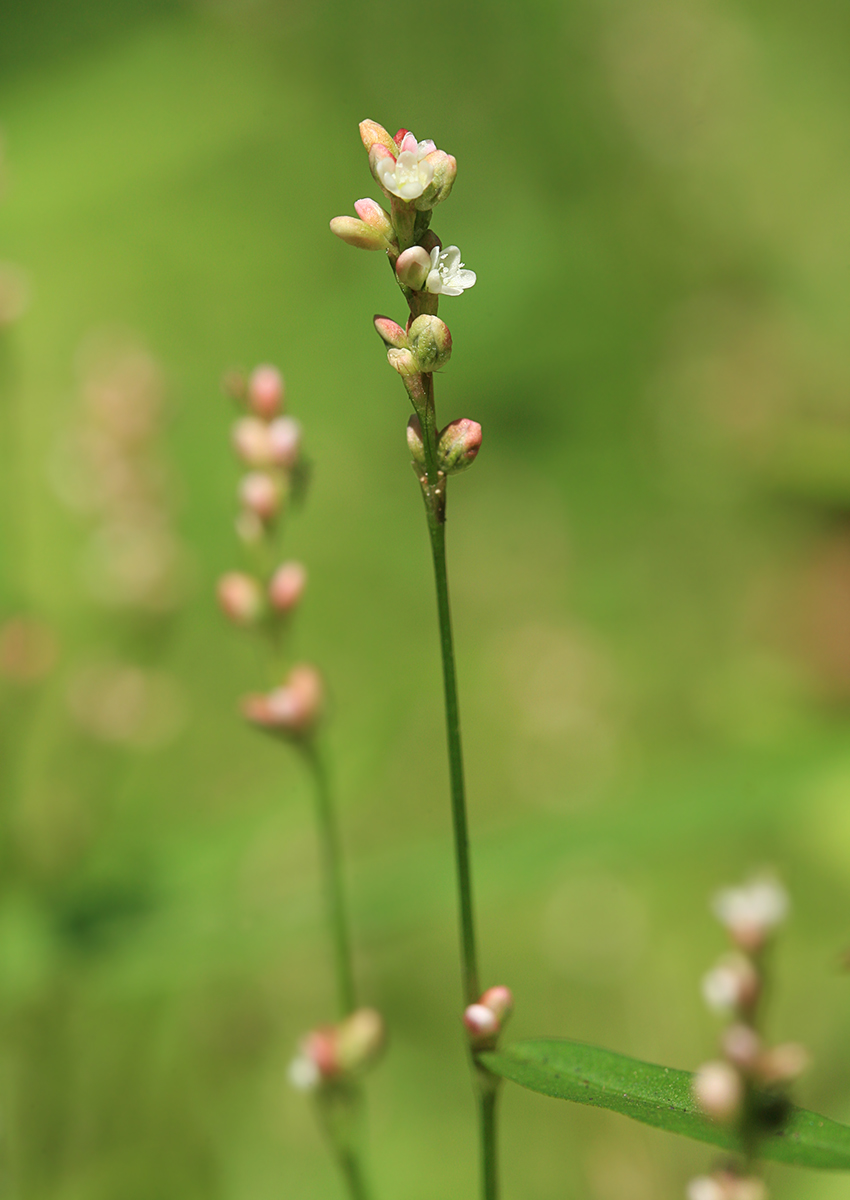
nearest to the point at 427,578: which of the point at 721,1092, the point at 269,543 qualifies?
the point at 269,543

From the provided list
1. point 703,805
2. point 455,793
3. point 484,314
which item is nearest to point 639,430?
point 484,314

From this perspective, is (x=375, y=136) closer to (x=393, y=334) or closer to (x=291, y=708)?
(x=393, y=334)

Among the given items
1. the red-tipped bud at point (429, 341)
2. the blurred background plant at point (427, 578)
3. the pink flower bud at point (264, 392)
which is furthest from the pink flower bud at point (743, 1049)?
the blurred background plant at point (427, 578)

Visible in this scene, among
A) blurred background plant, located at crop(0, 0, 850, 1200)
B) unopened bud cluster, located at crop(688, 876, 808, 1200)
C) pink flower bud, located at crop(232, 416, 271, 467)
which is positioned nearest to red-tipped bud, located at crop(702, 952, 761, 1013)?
unopened bud cluster, located at crop(688, 876, 808, 1200)

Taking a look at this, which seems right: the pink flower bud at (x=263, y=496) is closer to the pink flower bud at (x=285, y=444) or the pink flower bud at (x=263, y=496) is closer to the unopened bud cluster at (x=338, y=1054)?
the pink flower bud at (x=285, y=444)

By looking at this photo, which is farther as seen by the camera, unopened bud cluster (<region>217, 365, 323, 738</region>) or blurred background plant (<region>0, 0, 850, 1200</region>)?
blurred background plant (<region>0, 0, 850, 1200</region>)

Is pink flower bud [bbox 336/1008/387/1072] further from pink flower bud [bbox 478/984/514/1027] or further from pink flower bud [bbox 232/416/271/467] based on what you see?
pink flower bud [bbox 232/416/271/467]
